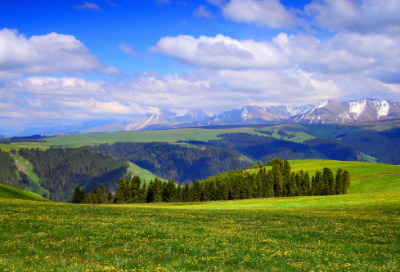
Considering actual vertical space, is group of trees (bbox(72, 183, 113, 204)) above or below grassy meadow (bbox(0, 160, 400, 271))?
below

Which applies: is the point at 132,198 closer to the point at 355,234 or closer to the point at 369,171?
the point at 355,234

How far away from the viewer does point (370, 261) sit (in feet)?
45.2

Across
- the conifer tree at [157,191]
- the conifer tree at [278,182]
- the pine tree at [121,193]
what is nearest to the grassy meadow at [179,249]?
the pine tree at [121,193]

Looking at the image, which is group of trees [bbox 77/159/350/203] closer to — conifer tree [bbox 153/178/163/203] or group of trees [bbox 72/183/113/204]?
conifer tree [bbox 153/178/163/203]

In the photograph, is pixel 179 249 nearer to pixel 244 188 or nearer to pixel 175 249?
pixel 175 249

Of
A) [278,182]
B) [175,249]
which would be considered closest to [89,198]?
[278,182]

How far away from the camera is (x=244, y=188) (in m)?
113

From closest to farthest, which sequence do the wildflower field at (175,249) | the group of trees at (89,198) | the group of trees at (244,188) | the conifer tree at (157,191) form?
the wildflower field at (175,249)
the group of trees at (89,198)
the group of trees at (244,188)
the conifer tree at (157,191)

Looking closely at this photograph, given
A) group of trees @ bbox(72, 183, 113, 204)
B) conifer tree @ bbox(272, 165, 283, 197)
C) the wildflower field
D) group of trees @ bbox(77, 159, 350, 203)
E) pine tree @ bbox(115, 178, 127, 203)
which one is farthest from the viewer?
conifer tree @ bbox(272, 165, 283, 197)

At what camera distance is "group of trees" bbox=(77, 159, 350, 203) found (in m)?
109

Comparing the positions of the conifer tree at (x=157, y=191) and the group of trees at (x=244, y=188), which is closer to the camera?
the group of trees at (x=244, y=188)

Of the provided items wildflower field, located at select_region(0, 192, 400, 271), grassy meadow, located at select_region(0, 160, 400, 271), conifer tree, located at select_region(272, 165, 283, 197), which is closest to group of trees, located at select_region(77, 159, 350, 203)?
conifer tree, located at select_region(272, 165, 283, 197)

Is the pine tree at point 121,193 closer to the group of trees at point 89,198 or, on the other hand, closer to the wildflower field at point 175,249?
the group of trees at point 89,198

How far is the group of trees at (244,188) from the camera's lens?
109 metres
